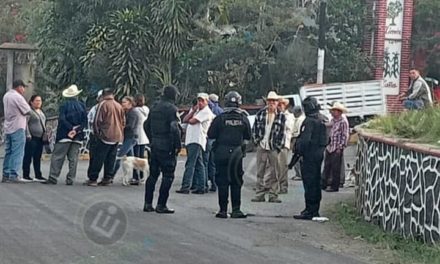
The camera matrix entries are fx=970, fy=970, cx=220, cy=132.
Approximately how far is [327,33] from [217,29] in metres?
3.51

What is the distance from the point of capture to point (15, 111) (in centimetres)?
1667

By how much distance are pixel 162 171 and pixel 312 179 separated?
2.15 metres

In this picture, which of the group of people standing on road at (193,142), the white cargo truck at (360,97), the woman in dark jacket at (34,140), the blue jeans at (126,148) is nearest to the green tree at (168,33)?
the white cargo truck at (360,97)

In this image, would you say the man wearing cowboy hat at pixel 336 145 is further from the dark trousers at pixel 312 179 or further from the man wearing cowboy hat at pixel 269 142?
the dark trousers at pixel 312 179

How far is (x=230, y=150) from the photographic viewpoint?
44.4 ft

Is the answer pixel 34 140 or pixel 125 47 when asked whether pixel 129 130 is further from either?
pixel 125 47

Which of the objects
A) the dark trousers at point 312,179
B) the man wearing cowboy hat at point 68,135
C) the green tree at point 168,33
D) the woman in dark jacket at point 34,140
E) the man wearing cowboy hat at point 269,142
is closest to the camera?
the dark trousers at point 312,179

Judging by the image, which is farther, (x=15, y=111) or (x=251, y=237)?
(x=15, y=111)

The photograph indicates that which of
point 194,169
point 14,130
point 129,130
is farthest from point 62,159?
point 194,169

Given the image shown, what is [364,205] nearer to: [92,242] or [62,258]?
[92,242]

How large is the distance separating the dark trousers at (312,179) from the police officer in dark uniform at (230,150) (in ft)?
3.15

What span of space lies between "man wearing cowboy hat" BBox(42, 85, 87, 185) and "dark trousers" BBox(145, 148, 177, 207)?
379 centimetres

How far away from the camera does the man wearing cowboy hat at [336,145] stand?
1741cm

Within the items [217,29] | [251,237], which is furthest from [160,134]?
[217,29]
